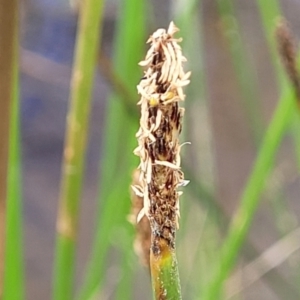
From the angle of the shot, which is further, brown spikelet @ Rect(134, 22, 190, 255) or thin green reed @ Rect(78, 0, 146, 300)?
thin green reed @ Rect(78, 0, 146, 300)

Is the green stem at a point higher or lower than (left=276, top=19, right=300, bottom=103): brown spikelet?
lower

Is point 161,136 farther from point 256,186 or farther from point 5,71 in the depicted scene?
point 256,186

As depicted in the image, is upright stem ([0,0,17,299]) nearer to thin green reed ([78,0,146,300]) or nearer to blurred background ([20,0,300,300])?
thin green reed ([78,0,146,300])

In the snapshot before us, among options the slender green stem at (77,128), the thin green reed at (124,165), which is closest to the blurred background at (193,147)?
the thin green reed at (124,165)

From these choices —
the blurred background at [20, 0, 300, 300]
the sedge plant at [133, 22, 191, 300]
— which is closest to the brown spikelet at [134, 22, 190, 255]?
the sedge plant at [133, 22, 191, 300]

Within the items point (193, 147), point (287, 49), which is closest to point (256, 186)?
point (287, 49)

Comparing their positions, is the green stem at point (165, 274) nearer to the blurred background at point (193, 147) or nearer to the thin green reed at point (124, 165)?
the thin green reed at point (124, 165)
